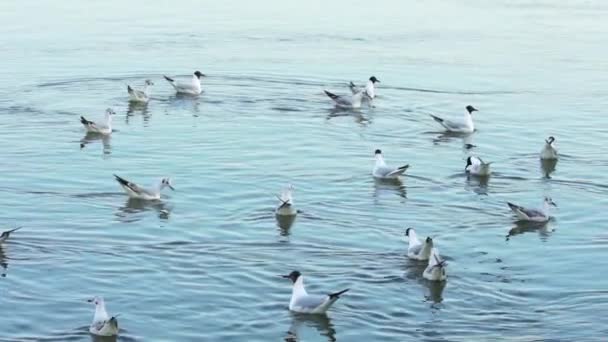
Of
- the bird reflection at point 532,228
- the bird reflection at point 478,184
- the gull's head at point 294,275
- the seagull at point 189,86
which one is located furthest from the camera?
the seagull at point 189,86

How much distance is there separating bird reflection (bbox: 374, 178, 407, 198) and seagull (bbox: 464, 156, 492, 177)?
1642 millimetres

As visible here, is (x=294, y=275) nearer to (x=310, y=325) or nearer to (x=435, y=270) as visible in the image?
(x=310, y=325)

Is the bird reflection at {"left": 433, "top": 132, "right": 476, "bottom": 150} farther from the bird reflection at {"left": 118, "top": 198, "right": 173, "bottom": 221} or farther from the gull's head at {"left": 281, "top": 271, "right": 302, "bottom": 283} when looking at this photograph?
the gull's head at {"left": 281, "top": 271, "right": 302, "bottom": 283}

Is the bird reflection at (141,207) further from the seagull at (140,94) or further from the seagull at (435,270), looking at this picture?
the seagull at (140,94)

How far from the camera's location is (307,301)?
67.8 ft

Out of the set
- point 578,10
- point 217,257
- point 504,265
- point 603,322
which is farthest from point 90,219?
point 578,10

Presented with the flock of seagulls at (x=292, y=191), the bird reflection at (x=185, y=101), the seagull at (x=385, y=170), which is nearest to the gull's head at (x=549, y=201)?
the flock of seagulls at (x=292, y=191)

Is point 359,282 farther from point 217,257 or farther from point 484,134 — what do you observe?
point 484,134

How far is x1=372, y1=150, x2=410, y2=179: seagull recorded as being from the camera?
29823 millimetres

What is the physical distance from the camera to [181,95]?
3981 cm

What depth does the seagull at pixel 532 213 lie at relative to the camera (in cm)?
2645

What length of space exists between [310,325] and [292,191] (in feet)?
26.9

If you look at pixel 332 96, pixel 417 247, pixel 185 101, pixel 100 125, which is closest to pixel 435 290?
pixel 417 247

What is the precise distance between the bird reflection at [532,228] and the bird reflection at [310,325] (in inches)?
254
